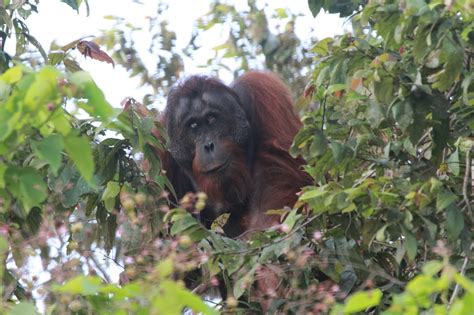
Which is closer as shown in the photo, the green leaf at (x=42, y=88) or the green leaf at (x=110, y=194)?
the green leaf at (x=42, y=88)

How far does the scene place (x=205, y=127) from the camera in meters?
6.21

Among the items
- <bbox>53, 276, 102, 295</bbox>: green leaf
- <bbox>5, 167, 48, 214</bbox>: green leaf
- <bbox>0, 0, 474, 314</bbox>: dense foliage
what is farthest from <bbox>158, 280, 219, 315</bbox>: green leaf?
<bbox>0, 0, 474, 314</bbox>: dense foliage

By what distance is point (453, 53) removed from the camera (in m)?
3.93

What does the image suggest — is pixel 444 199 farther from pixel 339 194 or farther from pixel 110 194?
pixel 110 194

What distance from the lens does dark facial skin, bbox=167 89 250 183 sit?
240 inches

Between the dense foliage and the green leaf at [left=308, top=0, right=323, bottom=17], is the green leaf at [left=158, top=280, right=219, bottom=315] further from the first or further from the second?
the green leaf at [left=308, top=0, right=323, bottom=17]

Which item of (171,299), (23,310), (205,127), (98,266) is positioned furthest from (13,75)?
(205,127)

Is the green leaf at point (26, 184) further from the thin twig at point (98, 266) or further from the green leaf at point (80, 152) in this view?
the thin twig at point (98, 266)

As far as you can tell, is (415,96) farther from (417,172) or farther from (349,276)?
(349,276)

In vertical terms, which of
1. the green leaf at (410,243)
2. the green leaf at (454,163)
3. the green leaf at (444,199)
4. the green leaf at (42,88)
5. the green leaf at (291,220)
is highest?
the green leaf at (42,88)

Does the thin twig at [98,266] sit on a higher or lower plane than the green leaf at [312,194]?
lower

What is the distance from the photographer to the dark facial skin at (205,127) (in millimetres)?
6102

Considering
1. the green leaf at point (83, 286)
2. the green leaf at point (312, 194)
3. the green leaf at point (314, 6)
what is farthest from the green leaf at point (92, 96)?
the green leaf at point (314, 6)

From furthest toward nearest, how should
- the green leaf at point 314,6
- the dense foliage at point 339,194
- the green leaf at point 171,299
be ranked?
the green leaf at point 314,6 → the dense foliage at point 339,194 → the green leaf at point 171,299
